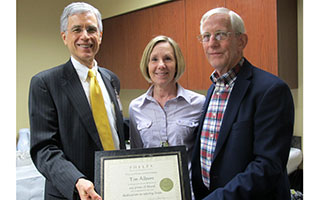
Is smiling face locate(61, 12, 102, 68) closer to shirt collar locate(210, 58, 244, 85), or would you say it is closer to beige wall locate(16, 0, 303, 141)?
shirt collar locate(210, 58, 244, 85)

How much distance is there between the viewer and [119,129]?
5.33 ft

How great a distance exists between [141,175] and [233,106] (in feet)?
1.75

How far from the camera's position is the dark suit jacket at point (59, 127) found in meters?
1.38

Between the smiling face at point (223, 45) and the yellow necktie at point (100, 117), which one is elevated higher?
the smiling face at point (223, 45)

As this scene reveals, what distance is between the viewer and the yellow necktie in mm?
1500

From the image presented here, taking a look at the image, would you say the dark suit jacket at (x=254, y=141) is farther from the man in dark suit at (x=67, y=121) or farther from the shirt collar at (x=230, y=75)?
the man in dark suit at (x=67, y=121)

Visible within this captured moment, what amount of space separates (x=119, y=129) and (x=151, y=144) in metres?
0.21

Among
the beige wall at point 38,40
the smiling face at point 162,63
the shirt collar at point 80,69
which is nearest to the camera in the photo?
the shirt collar at point 80,69

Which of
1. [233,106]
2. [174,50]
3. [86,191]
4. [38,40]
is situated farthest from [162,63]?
[38,40]

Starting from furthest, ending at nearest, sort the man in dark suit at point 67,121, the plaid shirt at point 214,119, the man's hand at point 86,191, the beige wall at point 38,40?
the beige wall at point 38,40, the plaid shirt at point 214,119, the man in dark suit at point 67,121, the man's hand at point 86,191

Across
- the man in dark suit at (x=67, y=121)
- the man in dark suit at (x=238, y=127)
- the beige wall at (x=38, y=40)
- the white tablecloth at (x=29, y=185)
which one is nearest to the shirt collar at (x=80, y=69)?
the man in dark suit at (x=67, y=121)

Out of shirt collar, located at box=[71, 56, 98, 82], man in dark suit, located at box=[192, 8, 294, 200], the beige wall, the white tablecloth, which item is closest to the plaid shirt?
man in dark suit, located at box=[192, 8, 294, 200]

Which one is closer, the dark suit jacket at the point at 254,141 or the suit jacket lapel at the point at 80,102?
the dark suit jacket at the point at 254,141

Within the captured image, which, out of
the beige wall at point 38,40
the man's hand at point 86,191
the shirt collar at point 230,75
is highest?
the beige wall at point 38,40
